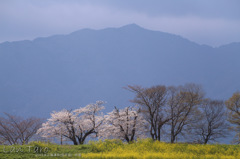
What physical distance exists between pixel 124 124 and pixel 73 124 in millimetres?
7641

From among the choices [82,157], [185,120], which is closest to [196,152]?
[82,157]

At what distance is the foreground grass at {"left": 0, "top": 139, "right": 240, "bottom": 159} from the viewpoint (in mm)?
15781

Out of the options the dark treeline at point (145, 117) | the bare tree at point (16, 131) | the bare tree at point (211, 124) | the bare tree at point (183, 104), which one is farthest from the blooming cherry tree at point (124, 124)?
the bare tree at point (16, 131)

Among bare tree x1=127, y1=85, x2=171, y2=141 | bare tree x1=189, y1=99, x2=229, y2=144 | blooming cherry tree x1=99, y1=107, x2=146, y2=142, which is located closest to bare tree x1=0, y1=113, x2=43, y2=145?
blooming cherry tree x1=99, y1=107, x2=146, y2=142

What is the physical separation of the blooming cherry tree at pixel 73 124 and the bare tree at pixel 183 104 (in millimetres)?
11208

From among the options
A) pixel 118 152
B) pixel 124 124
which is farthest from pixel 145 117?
pixel 118 152

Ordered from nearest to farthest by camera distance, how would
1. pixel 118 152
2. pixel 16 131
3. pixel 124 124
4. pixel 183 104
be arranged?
pixel 118 152, pixel 183 104, pixel 124 124, pixel 16 131

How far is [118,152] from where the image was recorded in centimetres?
1756

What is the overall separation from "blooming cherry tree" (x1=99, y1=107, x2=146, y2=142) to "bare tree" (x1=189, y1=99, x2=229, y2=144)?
14.5 metres

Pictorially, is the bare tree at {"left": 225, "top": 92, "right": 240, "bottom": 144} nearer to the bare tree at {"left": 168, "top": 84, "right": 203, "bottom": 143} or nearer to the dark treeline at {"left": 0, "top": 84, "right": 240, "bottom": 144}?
the dark treeline at {"left": 0, "top": 84, "right": 240, "bottom": 144}

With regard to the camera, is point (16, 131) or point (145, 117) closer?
point (145, 117)

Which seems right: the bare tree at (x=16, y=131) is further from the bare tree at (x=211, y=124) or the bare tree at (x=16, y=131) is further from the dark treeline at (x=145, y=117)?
the bare tree at (x=211, y=124)

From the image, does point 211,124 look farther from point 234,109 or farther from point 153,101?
point 153,101

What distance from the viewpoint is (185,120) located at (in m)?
36.2
